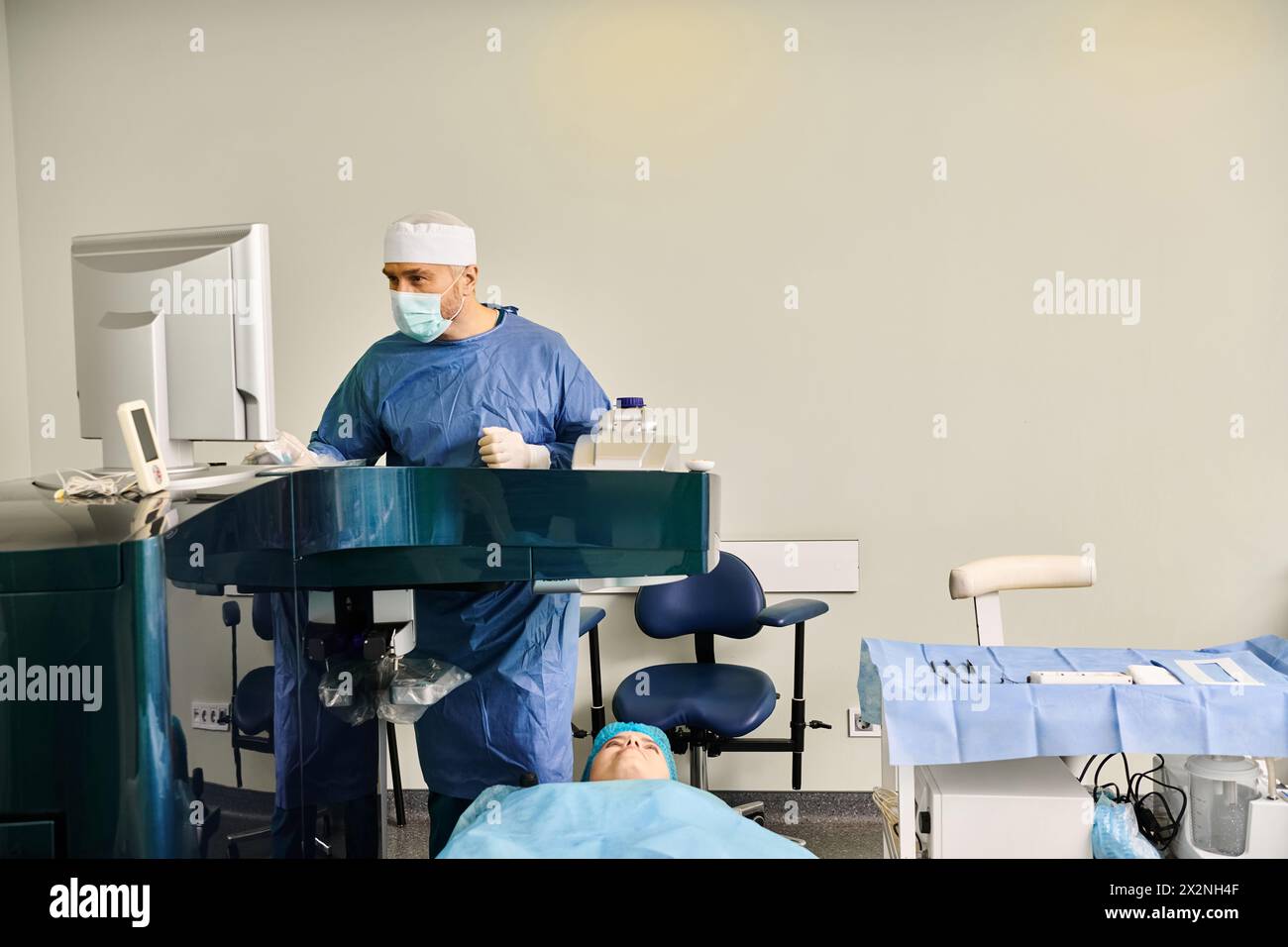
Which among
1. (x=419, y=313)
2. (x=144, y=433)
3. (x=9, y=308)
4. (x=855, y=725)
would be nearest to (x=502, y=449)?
(x=419, y=313)

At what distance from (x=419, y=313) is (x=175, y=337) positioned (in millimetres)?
621

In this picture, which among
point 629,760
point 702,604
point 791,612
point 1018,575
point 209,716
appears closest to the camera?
point 209,716

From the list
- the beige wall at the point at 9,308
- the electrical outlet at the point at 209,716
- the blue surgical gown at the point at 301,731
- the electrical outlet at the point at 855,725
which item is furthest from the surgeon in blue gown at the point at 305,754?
the beige wall at the point at 9,308

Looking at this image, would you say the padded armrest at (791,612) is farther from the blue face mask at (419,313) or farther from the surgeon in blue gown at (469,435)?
the blue face mask at (419,313)

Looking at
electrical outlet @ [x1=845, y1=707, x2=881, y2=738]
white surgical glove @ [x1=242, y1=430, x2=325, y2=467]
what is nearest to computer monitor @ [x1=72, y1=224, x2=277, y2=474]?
white surgical glove @ [x1=242, y1=430, x2=325, y2=467]

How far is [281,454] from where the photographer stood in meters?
1.81

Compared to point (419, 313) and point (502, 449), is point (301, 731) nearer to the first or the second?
point (502, 449)

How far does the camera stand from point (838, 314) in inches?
124

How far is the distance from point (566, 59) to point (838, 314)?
1.07 m

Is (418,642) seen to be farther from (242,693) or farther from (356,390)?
(242,693)

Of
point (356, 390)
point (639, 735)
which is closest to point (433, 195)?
point (356, 390)

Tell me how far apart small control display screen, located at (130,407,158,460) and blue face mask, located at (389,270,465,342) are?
0.79m

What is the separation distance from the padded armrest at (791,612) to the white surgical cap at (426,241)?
119cm

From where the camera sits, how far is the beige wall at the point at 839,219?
121 inches
